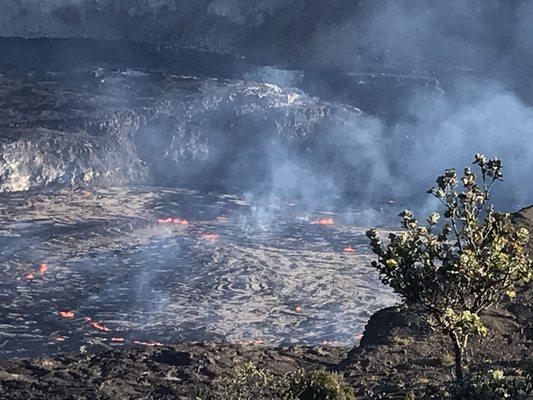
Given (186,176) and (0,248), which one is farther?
(186,176)

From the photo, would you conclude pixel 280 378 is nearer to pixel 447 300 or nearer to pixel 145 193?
pixel 447 300

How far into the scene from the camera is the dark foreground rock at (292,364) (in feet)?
77.3

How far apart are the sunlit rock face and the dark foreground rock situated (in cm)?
3563

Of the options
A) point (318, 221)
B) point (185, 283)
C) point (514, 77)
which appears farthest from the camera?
point (514, 77)

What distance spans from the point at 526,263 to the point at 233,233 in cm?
3708

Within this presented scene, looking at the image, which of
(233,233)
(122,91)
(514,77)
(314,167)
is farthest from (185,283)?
(514,77)

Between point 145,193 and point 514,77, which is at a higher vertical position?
point 514,77

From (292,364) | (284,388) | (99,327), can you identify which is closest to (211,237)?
(99,327)

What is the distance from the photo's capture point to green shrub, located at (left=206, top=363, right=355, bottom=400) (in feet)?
68.7

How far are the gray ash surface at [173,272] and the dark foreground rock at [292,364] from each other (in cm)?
537

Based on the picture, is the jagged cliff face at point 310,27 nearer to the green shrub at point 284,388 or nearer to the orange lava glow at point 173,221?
the orange lava glow at point 173,221

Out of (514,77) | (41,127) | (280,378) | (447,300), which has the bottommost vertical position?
(280,378)

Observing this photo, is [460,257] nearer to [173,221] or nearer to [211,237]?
[211,237]

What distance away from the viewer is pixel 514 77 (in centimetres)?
8925
